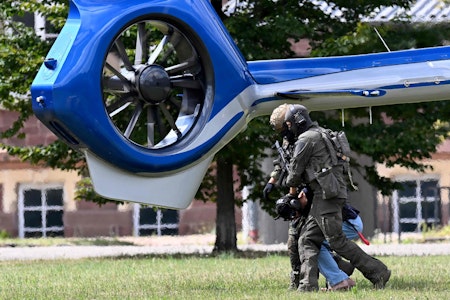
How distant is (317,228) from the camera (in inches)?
531

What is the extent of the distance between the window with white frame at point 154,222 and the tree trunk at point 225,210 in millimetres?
5619

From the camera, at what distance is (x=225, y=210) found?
2231 cm

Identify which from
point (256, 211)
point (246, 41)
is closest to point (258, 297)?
point (246, 41)

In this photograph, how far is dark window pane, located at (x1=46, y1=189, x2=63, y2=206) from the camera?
27.7 m

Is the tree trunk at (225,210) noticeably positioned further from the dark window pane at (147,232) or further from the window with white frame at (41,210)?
the window with white frame at (41,210)

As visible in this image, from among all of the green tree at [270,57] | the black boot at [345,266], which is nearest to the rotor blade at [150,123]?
the black boot at [345,266]

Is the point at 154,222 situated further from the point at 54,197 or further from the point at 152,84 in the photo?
the point at 152,84

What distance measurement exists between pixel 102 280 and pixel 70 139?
10.7 ft

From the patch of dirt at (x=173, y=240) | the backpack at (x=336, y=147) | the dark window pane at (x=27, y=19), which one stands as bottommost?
the patch of dirt at (x=173, y=240)

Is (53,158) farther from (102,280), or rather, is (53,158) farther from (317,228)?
(317,228)

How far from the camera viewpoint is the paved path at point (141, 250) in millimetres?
21859

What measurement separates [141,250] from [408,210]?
6806mm

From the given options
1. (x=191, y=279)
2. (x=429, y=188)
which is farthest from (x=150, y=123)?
(x=429, y=188)

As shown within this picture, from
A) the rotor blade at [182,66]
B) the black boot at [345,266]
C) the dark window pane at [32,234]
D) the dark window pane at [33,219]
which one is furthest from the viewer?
the dark window pane at [32,234]
